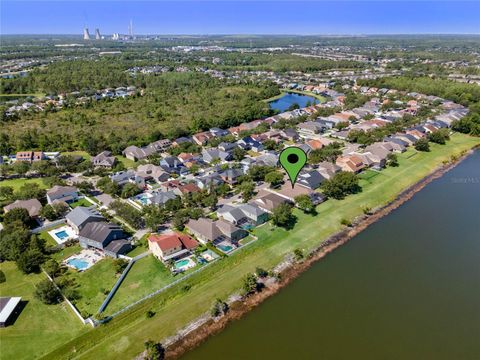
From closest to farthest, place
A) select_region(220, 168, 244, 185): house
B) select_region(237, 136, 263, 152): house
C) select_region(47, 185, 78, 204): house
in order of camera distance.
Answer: select_region(47, 185, 78, 204): house < select_region(220, 168, 244, 185): house < select_region(237, 136, 263, 152): house

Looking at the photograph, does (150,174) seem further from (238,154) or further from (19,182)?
(19,182)

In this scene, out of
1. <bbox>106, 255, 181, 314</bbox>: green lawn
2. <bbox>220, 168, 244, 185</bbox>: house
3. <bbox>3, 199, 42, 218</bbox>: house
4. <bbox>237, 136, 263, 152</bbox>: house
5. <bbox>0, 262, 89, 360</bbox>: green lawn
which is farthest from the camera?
<bbox>237, 136, 263, 152</bbox>: house

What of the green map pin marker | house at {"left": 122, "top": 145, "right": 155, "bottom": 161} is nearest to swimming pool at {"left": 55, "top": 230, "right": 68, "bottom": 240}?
house at {"left": 122, "top": 145, "right": 155, "bottom": 161}

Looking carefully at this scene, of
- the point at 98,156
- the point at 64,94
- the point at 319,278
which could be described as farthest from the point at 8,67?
the point at 319,278

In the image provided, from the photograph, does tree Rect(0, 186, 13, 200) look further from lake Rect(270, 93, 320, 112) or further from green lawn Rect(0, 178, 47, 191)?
lake Rect(270, 93, 320, 112)

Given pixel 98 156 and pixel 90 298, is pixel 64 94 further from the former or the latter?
pixel 90 298
